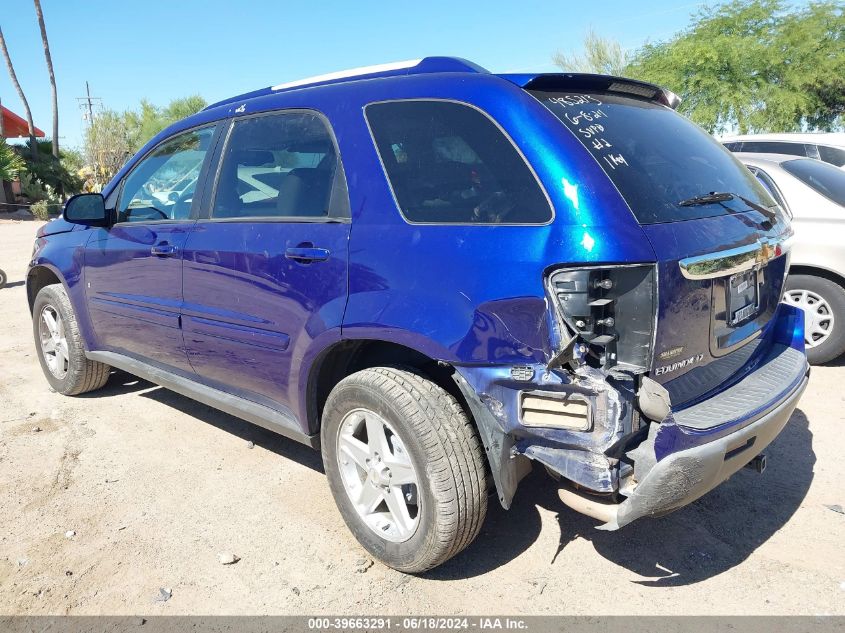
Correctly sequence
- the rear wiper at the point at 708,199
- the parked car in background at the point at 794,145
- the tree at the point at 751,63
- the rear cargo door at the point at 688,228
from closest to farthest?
the rear cargo door at the point at 688,228
the rear wiper at the point at 708,199
the parked car in background at the point at 794,145
the tree at the point at 751,63

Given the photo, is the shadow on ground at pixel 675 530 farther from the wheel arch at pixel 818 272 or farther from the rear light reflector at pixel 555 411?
the wheel arch at pixel 818 272

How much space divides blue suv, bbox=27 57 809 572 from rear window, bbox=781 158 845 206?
2662 mm

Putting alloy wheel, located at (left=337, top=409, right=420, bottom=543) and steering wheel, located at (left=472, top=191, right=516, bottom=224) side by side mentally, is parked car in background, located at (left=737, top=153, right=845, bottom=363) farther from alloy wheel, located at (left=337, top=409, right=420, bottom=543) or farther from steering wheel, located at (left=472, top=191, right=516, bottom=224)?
alloy wheel, located at (left=337, top=409, right=420, bottom=543)

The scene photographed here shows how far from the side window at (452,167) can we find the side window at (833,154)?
8377 millimetres

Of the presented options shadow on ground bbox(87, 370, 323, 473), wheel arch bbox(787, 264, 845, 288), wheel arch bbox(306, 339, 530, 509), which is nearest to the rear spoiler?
wheel arch bbox(306, 339, 530, 509)

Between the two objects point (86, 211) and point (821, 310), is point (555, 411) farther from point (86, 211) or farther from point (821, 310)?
point (821, 310)

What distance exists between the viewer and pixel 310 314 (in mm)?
2834

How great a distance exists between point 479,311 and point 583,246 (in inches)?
16.3

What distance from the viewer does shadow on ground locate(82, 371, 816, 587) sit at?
280 cm

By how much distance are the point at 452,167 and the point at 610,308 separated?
0.83 m

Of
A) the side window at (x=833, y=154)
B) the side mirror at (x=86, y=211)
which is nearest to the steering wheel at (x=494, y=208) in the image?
the side mirror at (x=86, y=211)

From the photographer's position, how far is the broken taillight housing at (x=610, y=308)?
2129mm

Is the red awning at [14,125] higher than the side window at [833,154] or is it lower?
higher

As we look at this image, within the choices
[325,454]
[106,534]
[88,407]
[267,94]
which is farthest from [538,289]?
[88,407]
